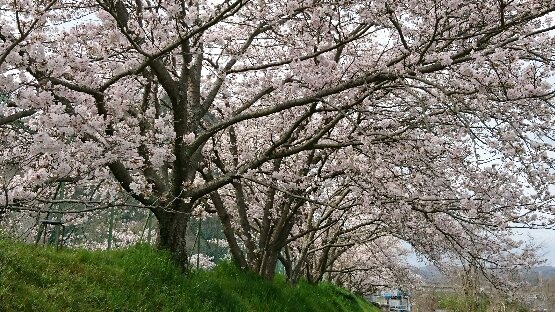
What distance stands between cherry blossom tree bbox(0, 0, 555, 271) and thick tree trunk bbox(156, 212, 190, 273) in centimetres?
2

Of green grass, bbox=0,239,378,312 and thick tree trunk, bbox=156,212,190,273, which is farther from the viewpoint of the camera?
thick tree trunk, bbox=156,212,190,273

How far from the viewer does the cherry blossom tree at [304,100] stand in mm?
4602

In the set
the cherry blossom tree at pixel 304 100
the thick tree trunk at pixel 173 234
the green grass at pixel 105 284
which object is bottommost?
the green grass at pixel 105 284

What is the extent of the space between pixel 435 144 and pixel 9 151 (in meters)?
5.31

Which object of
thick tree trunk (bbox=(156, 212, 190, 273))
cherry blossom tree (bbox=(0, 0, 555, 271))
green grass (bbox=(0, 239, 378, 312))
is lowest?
green grass (bbox=(0, 239, 378, 312))

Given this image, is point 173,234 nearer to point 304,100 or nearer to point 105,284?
point 105,284

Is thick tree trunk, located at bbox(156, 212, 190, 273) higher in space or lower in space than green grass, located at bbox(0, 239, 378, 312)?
higher

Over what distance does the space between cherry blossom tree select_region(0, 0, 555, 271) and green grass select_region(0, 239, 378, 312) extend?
Result: 662mm

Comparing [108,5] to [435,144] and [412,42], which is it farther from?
[435,144]

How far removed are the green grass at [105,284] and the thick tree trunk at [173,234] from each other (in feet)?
0.90

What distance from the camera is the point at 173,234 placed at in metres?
7.00

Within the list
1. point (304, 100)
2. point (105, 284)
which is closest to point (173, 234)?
point (105, 284)

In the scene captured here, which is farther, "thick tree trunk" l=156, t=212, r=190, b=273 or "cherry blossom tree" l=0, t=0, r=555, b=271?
"thick tree trunk" l=156, t=212, r=190, b=273

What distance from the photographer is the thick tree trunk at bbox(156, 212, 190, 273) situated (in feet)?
22.8
